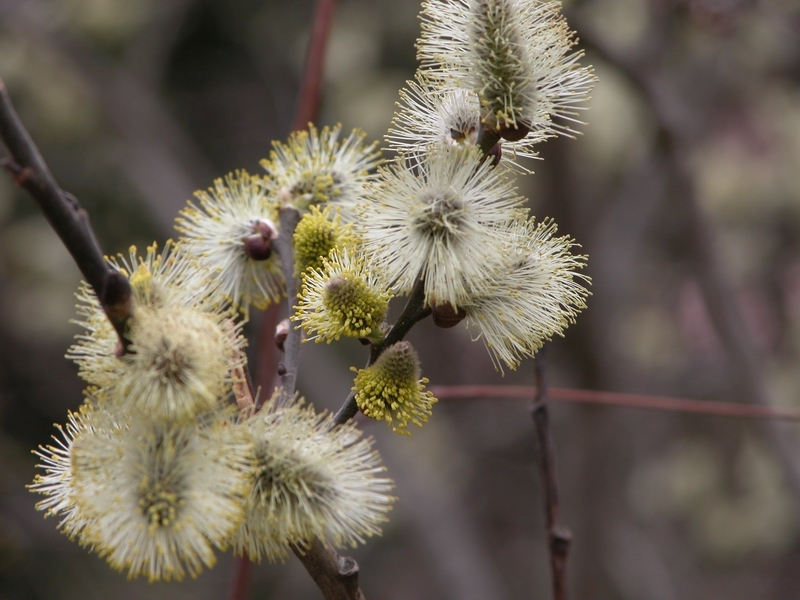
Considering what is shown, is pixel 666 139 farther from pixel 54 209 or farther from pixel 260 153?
pixel 260 153

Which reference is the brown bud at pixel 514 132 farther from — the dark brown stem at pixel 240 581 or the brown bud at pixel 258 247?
the dark brown stem at pixel 240 581

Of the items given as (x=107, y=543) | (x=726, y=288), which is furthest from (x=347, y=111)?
(x=107, y=543)

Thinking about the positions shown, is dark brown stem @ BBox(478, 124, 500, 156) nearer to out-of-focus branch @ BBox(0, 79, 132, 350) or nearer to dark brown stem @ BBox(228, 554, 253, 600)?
out-of-focus branch @ BBox(0, 79, 132, 350)

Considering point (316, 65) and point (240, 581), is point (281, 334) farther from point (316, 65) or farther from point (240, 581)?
point (316, 65)

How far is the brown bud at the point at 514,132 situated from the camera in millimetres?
1052

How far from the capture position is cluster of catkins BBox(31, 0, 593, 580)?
97cm

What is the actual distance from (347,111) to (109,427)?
441 cm

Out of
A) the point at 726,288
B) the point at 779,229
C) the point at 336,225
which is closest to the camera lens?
the point at 336,225

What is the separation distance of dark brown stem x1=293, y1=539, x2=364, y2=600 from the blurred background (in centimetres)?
259

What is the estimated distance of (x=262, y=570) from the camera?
229 inches

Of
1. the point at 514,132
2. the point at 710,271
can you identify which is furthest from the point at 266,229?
the point at 710,271

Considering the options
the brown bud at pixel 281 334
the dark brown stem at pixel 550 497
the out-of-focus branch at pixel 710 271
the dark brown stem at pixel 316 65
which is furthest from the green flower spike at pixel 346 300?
the out-of-focus branch at pixel 710 271

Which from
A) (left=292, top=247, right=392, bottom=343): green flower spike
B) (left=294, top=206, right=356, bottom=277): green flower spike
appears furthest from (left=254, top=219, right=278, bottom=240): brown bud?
(left=292, top=247, right=392, bottom=343): green flower spike

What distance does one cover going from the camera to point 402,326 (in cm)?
106
